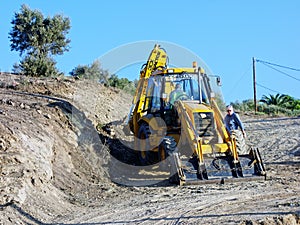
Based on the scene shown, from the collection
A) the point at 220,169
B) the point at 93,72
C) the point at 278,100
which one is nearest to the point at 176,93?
the point at 220,169

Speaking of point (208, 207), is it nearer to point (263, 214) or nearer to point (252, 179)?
point (263, 214)

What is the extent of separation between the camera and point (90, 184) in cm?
1277

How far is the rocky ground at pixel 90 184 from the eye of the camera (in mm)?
9188

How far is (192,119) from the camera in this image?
43.3 ft

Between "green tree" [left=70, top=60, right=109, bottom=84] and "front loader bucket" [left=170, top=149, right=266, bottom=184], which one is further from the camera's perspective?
"green tree" [left=70, top=60, right=109, bottom=84]

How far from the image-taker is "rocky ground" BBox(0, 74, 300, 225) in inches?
362

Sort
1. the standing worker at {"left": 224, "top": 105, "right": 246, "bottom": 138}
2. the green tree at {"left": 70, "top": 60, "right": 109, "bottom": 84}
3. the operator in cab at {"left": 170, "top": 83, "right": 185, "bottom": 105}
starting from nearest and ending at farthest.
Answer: the standing worker at {"left": 224, "top": 105, "right": 246, "bottom": 138}
the operator in cab at {"left": 170, "top": 83, "right": 185, "bottom": 105}
the green tree at {"left": 70, "top": 60, "right": 109, "bottom": 84}

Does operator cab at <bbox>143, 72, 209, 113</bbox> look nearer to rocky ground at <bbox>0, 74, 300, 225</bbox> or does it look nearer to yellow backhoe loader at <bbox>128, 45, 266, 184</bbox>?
yellow backhoe loader at <bbox>128, 45, 266, 184</bbox>

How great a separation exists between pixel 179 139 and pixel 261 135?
9318 millimetres

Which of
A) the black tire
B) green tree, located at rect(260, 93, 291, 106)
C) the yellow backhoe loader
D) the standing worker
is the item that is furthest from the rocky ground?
green tree, located at rect(260, 93, 291, 106)

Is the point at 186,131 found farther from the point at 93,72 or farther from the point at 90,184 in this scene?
the point at 93,72

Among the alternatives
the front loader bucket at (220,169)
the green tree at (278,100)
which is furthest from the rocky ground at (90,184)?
the green tree at (278,100)

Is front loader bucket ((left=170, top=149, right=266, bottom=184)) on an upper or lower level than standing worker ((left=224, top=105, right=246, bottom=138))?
lower

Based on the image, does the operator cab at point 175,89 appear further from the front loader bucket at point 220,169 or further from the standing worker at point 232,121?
the front loader bucket at point 220,169
